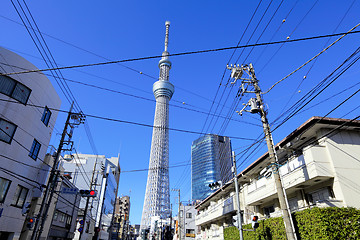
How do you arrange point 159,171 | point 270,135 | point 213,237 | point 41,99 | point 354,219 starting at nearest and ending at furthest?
point 354,219, point 270,135, point 41,99, point 213,237, point 159,171

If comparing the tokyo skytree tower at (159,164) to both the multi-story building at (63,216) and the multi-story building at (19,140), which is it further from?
the multi-story building at (19,140)

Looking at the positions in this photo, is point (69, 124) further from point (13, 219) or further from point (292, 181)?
point (292, 181)

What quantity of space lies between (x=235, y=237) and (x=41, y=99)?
20.8m

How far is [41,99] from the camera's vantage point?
19.1m

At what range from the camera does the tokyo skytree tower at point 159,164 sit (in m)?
117

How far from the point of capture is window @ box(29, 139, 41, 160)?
1833 centimetres

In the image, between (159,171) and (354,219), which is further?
(159,171)

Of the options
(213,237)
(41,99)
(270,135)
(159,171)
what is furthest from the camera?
(159,171)

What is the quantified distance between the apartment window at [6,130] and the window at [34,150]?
2.62 meters

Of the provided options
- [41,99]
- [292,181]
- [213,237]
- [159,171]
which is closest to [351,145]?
[292,181]

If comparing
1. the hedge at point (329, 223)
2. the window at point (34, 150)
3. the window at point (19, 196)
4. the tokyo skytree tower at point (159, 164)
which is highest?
the tokyo skytree tower at point (159, 164)

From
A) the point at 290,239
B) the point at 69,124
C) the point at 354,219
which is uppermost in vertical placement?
the point at 69,124

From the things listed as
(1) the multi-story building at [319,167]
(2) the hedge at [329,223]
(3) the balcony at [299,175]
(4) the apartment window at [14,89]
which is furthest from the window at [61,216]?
(2) the hedge at [329,223]

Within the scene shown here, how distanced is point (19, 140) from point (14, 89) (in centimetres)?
384
